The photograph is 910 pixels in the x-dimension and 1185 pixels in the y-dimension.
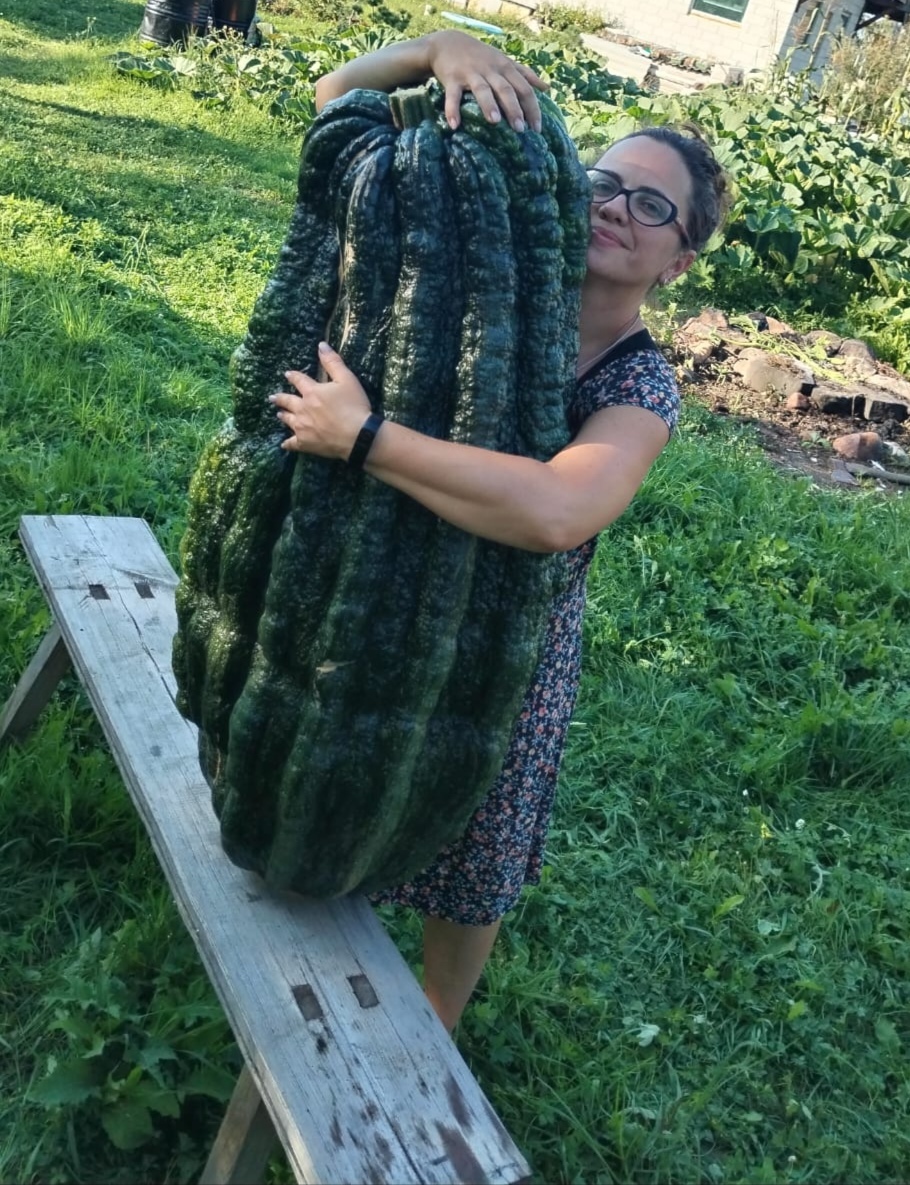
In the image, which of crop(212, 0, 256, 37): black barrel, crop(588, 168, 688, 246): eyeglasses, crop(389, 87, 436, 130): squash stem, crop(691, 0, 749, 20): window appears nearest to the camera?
crop(389, 87, 436, 130): squash stem

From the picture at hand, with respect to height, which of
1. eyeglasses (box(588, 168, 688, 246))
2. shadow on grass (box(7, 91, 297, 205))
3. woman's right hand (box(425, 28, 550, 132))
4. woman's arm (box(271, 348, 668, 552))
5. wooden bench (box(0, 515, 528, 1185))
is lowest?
wooden bench (box(0, 515, 528, 1185))

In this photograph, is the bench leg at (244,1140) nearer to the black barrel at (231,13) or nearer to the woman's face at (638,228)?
the woman's face at (638,228)

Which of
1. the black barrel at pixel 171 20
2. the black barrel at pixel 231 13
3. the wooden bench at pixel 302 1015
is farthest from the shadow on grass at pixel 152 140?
the wooden bench at pixel 302 1015

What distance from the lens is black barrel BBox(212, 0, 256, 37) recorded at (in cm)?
1260

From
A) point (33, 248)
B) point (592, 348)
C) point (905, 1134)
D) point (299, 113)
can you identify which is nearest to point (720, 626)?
point (905, 1134)

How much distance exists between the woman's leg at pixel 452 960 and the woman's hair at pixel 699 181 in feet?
4.61

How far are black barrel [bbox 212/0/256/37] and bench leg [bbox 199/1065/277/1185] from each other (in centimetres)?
1292

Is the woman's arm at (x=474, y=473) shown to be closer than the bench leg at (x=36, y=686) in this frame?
Yes

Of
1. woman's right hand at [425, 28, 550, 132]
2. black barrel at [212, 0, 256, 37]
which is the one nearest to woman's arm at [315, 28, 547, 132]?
woman's right hand at [425, 28, 550, 132]

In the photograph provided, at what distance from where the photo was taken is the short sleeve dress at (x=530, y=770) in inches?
77.9

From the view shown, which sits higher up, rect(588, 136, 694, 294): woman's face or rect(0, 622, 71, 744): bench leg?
rect(588, 136, 694, 294): woman's face

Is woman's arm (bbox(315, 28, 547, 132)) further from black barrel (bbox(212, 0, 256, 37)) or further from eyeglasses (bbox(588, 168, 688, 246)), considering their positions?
black barrel (bbox(212, 0, 256, 37))

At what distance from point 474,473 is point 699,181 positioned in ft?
2.55

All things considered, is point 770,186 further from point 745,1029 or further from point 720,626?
point 745,1029
